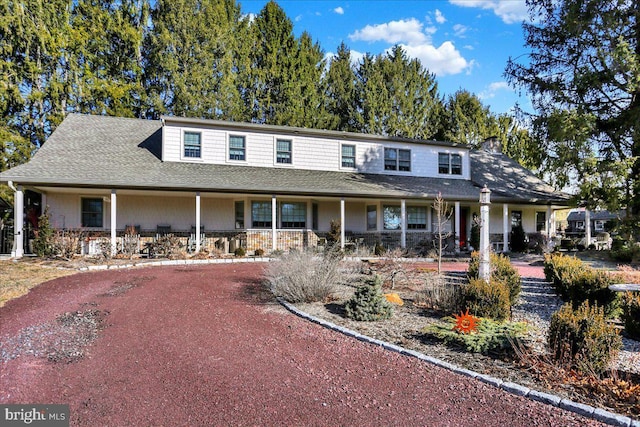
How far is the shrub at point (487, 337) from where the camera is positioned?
500cm

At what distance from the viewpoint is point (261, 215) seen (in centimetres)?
1772

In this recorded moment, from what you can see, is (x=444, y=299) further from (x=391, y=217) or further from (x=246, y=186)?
(x=391, y=217)

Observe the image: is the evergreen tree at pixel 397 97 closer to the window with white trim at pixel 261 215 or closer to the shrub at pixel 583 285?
the window with white trim at pixel 261 215

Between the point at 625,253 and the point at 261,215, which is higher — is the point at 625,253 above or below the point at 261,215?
below

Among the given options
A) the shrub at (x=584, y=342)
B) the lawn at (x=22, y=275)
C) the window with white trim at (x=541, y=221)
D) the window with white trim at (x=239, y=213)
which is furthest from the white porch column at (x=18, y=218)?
the window with white trim at (x=541, y=221)

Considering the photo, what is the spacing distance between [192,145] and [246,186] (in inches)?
149

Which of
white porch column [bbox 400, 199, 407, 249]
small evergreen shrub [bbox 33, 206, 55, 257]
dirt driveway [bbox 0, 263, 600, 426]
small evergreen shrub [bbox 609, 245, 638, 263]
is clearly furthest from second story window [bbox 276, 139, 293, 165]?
small evergreen shrub [bbox 609, 245, 638, 263]

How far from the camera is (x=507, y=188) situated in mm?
21625

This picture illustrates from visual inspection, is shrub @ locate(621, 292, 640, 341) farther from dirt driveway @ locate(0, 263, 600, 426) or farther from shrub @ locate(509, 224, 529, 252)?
shrub @ locate(509, 224, 529, 252)

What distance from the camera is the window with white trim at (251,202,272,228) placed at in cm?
1756

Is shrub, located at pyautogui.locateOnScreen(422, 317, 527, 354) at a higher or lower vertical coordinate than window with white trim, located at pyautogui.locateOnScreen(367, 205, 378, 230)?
lower

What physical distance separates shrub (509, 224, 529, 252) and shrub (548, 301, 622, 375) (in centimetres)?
1712

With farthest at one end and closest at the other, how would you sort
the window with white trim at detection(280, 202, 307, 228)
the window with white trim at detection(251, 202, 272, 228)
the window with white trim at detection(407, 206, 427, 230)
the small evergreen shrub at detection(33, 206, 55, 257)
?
1. the window with white trim at detection(407, 206, 427, 230)
2. the window with white trim at detection(280, 202, 307, 228)
3. the window with white trim at detection(251, 202, 272, 228)
4. the small evergreen shrub at detection(33, 206, 55, 257)

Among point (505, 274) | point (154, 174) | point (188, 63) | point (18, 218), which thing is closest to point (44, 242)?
point (18, 218)
